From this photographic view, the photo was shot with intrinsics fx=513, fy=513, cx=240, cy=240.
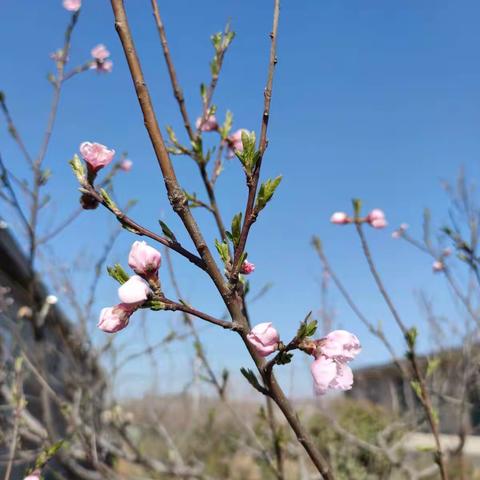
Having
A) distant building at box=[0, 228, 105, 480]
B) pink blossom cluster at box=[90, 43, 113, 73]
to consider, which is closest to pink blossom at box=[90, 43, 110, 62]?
pink blossom cluster at box=[90, 43, 113, 73]

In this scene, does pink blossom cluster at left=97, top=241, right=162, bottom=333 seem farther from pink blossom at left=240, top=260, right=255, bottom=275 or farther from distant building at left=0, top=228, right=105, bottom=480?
distant building at left=0, top=228, right=105, bottom=480

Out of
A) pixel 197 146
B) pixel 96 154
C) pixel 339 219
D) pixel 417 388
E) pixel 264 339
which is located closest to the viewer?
pixel 264 339

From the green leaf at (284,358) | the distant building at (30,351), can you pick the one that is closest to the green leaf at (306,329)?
the green leaf at (284,358)

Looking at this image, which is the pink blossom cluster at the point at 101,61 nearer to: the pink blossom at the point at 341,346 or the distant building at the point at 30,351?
the distant building at the point at 30,351

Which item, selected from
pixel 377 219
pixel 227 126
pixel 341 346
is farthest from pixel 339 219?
pixel 341 346

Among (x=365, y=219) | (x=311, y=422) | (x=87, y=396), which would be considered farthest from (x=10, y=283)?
(x=311, y=422)

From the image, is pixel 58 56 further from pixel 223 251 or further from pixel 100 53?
pixel 223 251
